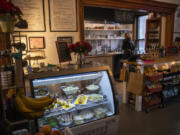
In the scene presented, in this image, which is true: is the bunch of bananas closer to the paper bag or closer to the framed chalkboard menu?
the framed chalkboard menu

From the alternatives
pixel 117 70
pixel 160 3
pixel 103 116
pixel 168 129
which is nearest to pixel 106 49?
pixel 117 70

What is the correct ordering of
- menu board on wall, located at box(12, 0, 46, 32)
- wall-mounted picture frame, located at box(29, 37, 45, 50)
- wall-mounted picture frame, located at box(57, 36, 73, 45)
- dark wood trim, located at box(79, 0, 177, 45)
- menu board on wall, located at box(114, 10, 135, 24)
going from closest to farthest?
menu board on wall, located at box(12, 0, 46, 32)
wall-mounted picture frame, located at box(29, 37, 45, 50)
wall-mounted picture frame, located at box(57, 36, 73, 45)
dark wood trim, located at box(79, 0, 177, 45)
menu board on wall, located at box(114, 10, 135, 24)

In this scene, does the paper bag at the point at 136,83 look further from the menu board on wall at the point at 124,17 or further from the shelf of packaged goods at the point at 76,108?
the menu board on wall at the point at 124,17

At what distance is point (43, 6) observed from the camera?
3.49m

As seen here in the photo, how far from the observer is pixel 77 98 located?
209 cm

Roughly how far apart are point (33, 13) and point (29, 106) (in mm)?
2749

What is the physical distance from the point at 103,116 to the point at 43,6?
285 cm

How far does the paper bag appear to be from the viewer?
3.21m

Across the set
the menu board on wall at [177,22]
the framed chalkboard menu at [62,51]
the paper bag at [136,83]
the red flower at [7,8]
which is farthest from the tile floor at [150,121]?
the menu board on wall at [177,22]

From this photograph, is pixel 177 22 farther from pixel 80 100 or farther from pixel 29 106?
pixel 29 106

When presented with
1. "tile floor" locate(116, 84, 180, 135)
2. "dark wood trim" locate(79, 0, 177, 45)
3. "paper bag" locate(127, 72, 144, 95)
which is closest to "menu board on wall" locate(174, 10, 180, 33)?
"dark wood trim" locate(79, 0, 177, 45)

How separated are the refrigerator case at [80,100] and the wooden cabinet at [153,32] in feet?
15.7

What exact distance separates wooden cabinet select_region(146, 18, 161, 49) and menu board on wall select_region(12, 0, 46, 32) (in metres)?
4.49

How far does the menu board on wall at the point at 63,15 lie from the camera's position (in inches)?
143
